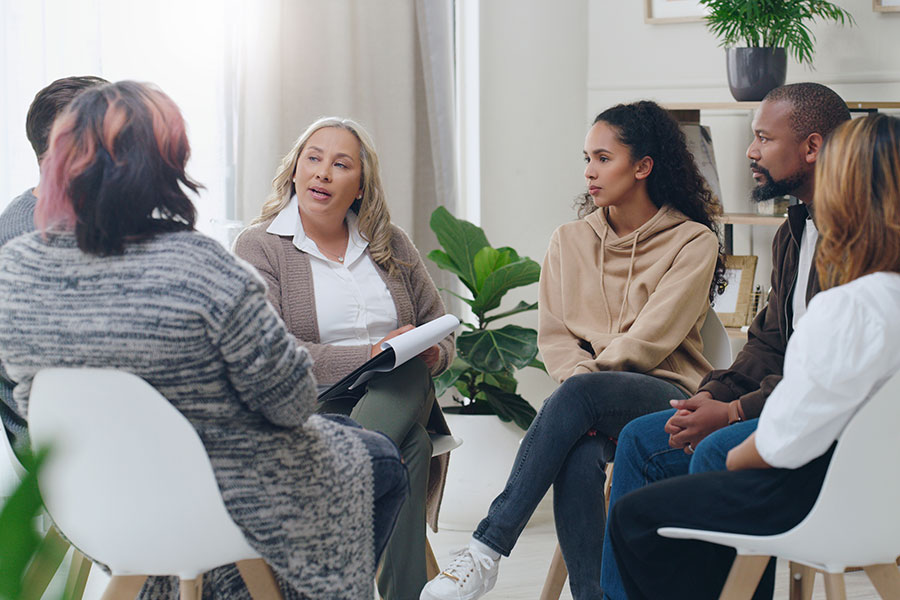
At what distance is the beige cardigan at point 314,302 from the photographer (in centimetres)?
211

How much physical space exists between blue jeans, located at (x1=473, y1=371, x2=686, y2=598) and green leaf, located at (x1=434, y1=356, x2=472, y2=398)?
3.01 ft

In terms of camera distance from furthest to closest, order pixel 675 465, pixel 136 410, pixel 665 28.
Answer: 1. pixel 665 28
2. pixel 675 465
3. pixel 136 410

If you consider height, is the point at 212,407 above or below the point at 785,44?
below

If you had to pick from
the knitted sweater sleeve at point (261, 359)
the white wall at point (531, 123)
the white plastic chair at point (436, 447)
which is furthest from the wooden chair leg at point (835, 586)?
the white wall at point (531, 123)

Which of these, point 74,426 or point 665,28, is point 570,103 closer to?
point 665,28

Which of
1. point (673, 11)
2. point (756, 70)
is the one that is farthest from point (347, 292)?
point (673, 11)

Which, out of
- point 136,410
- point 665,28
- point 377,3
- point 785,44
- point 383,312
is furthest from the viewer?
point 665,28

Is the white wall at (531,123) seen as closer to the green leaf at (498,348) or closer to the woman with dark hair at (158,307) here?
the green leaf at (498,348)

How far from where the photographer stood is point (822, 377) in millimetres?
1234

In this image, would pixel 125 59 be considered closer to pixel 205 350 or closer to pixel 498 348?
pixel 498 348

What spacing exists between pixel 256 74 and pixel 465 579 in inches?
70.9

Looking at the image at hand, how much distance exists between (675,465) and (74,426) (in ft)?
3.88

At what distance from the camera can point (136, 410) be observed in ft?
4.06

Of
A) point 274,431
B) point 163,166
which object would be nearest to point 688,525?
point 274,431
